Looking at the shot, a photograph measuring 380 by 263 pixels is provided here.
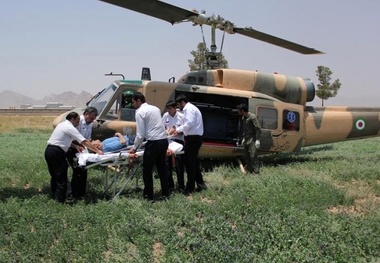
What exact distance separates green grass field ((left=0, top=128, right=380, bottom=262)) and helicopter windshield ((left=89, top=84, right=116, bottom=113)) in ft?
7.42

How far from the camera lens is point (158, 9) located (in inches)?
296

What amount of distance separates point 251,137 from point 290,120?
4.96 feet

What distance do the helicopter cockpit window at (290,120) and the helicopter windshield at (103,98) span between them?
4.08 meters

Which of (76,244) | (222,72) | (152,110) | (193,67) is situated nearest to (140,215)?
(76,244)

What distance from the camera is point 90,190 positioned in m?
7.65

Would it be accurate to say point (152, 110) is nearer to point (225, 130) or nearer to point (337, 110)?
point (225, 130)

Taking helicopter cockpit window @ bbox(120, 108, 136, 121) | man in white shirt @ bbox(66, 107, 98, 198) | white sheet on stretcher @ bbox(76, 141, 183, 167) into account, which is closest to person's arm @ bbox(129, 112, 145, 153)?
white sheet on stretcher @ bbox(76, 141, 183, 167)

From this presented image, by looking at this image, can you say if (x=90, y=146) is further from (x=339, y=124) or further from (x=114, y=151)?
(x=339, y=124)

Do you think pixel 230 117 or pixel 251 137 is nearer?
pixel 251 137

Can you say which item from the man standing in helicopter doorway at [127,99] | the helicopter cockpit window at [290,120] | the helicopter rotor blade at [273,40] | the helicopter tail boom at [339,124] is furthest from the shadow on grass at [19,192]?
the helicopter tail boom at [339,124]

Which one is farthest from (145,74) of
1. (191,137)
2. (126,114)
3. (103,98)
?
(191,137)

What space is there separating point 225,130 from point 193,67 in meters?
21.7

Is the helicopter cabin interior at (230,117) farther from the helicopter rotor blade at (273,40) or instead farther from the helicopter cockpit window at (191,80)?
the helicopter rotor blade at (273,40)

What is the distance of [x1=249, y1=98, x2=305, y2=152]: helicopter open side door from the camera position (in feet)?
32.8
